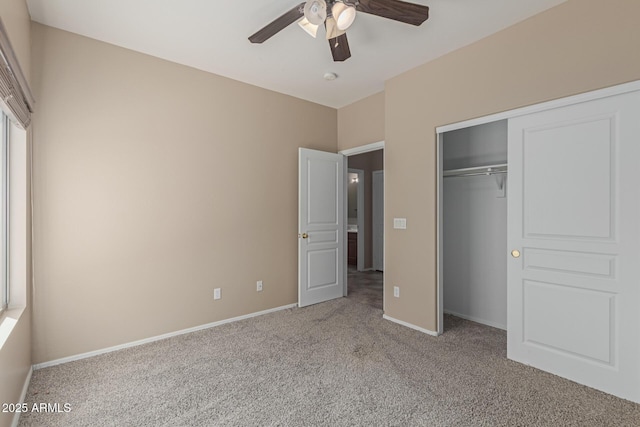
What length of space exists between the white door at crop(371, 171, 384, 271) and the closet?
2.52m

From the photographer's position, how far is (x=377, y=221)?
21.0ft

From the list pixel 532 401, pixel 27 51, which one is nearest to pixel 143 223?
pixel 27 51

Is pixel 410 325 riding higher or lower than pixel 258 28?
lower

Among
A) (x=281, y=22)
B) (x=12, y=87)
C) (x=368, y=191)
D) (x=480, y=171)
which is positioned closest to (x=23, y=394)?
(x=12, y=87)

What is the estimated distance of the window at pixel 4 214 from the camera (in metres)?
2.04

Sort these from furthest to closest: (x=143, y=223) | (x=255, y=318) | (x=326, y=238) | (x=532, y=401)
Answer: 1. (x=326, y=238)
2. (x=255, y=318)
3. (x=143, y=223)
4. (x=532, y=401)

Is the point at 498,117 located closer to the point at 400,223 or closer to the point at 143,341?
the point at 400,223

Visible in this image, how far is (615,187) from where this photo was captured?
2043 mm

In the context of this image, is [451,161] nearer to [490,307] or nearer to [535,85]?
[535,85]

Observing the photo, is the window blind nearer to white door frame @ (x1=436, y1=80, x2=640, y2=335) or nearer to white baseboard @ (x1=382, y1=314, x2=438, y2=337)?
white door frame @ (x1=436, y1=80, x2=640, y2=335)

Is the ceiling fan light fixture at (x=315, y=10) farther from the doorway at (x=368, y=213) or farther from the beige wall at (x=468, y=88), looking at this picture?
the doorway at (x=368, y=213)

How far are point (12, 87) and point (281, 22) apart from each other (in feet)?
5.12

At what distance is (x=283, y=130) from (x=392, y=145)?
139cm

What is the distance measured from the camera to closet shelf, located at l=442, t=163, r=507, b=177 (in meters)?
3.12
